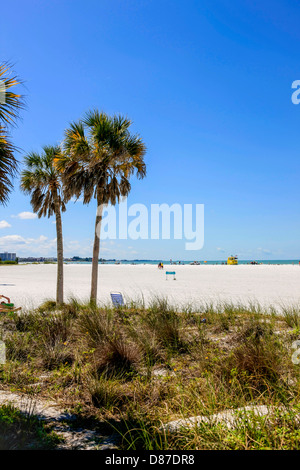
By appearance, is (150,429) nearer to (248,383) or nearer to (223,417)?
(223,417)

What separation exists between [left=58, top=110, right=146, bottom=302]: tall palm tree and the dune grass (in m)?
6.84

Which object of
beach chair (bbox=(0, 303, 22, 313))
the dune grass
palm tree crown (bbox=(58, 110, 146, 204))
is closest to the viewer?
the dune grass

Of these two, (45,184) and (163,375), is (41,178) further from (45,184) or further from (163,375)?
(163,375)

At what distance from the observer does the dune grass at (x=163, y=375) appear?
2.96 meters

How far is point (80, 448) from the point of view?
3045 mm

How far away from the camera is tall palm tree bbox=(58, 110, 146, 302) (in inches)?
519

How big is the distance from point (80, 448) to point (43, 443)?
377 mm

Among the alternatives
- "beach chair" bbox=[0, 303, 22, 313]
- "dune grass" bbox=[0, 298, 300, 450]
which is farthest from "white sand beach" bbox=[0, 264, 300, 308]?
"dune grass" bbox=[0, 298, 300, 450]

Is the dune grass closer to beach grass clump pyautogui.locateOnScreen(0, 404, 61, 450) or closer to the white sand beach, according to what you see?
beach grass clump pyautogui.locateOnScreen(0, 404, 61, 450)

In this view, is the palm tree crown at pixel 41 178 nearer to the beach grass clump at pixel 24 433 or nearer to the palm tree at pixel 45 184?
the palm tree at pixel 45 184

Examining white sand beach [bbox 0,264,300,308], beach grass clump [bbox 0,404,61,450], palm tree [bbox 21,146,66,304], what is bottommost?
white sand beach [bbox 0,264,300,308]

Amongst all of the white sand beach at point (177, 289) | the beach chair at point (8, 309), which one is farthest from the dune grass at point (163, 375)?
the white sand beach at point (177, 289)

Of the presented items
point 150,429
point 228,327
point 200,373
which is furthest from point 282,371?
point 228,327

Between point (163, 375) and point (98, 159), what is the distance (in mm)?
10393
